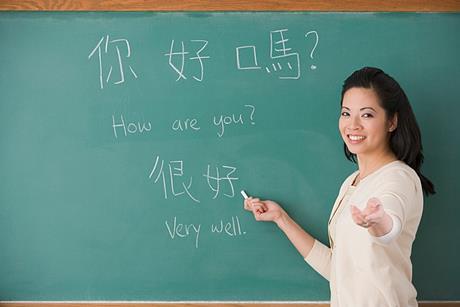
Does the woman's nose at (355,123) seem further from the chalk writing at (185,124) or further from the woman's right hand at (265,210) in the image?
the chalk writing at (185,124)

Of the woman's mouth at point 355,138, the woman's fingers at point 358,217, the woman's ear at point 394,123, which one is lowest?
the woman's fingers at point 358,217

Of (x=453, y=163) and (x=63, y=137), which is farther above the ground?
(x=63, y=137)

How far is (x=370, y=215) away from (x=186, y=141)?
33.7 inches

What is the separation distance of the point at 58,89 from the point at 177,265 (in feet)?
2.57

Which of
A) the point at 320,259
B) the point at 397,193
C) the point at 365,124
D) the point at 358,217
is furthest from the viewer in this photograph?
the point at 320,259

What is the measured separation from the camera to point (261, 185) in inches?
76.4

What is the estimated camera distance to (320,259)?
73.4 inches

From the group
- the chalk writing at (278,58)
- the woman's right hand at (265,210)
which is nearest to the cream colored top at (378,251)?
the woman's right hand at (265,210)

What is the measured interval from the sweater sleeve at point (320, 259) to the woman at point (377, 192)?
0.06 meters

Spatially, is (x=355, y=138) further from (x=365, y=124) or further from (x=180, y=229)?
(x=180, y=229)

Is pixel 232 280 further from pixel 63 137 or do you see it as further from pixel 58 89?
pixel 58 89

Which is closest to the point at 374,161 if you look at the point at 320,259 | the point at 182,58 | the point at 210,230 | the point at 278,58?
the point at 320,259

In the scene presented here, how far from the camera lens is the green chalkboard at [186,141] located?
1.92 metres

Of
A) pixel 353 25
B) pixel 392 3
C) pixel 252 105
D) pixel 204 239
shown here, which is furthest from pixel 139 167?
pixel 392 3
